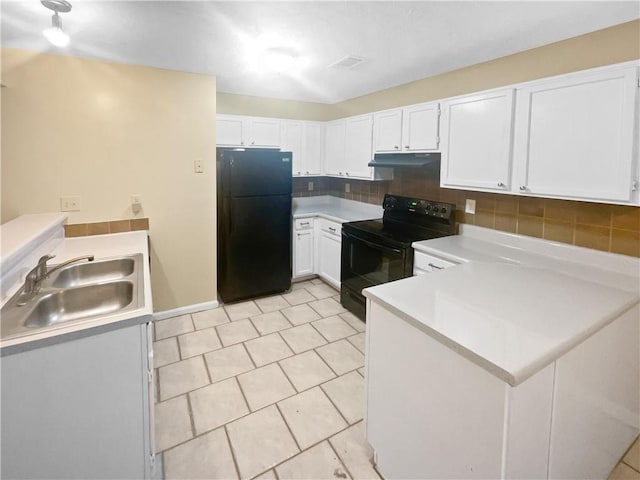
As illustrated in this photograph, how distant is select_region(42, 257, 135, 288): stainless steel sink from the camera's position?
1979 millimetres

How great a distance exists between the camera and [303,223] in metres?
4.14

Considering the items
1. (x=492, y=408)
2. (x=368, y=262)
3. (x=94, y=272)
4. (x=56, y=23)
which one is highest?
(x=56, y=23)

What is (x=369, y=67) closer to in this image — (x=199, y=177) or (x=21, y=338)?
(x=199, y=177)

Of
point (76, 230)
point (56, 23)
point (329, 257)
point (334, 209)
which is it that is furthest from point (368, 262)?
point (56, 23)

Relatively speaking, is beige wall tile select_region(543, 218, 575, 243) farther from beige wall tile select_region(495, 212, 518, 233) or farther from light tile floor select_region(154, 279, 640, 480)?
light tile floor select_region(154, 279, 640, 480)

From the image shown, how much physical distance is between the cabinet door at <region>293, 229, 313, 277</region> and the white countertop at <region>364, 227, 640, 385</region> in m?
1.95

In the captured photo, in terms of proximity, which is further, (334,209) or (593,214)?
(334,209)

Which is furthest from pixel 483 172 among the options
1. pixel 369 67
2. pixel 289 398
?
pixel 289 398

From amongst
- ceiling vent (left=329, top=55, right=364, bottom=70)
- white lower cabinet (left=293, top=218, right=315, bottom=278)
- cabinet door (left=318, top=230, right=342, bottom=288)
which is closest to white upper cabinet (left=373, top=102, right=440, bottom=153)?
ceiling vent (left=329, top=55, right=364, bottom=70)

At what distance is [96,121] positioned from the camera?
2.80 metres

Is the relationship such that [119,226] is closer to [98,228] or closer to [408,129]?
[98,228]

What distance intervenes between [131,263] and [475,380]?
2034 mm

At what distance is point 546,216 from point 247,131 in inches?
121

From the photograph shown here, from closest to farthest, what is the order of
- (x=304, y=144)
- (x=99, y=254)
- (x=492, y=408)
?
(x=492, y=408) < (x=99, y=254) < (x=304, y=144)
